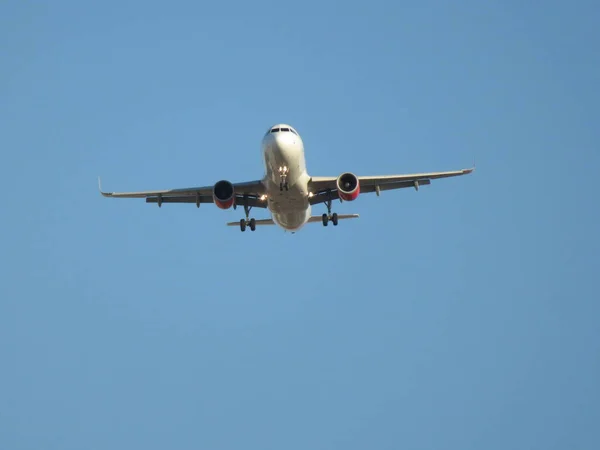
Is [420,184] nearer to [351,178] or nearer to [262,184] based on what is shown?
[351,178]

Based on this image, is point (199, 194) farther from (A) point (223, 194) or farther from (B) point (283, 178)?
(B) point (283, 178)

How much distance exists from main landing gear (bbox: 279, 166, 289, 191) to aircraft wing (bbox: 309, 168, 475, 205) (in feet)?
9.16

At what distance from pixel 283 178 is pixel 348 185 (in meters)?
3.78

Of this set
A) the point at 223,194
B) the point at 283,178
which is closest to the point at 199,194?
the point at 223,194

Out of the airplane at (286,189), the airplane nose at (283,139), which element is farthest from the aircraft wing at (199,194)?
the airplane nose at (283,139)

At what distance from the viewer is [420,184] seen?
5294cm

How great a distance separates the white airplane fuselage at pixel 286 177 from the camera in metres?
45.9

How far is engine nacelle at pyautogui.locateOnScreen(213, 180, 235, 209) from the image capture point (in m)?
48.4

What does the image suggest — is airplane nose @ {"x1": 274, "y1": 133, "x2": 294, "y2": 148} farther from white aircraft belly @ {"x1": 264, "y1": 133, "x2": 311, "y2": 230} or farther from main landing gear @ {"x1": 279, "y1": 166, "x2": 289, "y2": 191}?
main landing gear @ {"x1": 279, "y1": 166, "x2": 289, "y2": 191}

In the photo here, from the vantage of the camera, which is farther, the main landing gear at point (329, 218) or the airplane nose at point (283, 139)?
the main landing gear at point (329, 218)

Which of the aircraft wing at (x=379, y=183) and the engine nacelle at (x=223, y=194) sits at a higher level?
the aircraft wing at (x=379, y=183)

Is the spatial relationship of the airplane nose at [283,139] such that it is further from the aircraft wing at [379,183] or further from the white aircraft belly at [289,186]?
the aircraft wing at [379,183]

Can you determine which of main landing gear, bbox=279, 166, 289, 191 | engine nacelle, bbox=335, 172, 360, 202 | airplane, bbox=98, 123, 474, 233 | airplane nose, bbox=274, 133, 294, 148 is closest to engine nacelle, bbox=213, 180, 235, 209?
airplane, bbox=98, 123, 474, 233

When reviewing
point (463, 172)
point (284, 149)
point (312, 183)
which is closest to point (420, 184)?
point (463, 172)
